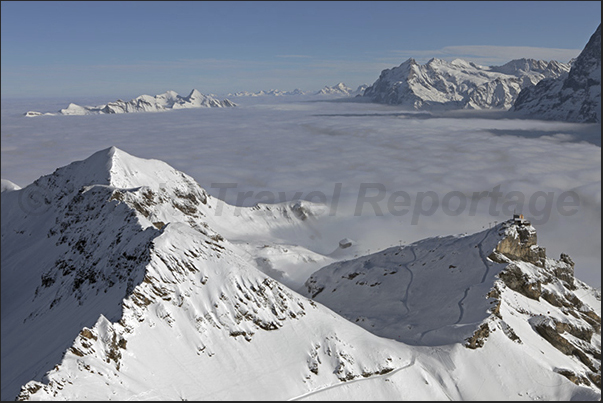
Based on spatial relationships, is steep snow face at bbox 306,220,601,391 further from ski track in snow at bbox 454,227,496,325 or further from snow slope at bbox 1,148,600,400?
snow slope at bbox 1,148,600,400

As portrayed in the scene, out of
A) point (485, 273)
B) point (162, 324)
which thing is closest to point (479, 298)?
point (485, 273)

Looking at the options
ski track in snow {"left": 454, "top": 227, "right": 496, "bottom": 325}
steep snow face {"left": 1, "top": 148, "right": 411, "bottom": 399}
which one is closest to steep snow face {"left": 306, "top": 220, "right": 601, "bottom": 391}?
ski track in snow {"left": 454, "top": 227, "right": 496, "bottom": 325}

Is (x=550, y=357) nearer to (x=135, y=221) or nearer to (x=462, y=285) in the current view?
(x=462, y=285)

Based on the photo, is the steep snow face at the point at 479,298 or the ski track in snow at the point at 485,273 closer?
the steep snow face at the point at 479,298

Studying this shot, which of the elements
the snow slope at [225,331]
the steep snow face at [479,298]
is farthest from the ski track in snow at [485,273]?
the snow slope at [225,331]

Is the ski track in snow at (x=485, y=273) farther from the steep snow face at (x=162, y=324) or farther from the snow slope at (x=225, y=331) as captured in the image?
the steep snow face at (x=162, y=324)

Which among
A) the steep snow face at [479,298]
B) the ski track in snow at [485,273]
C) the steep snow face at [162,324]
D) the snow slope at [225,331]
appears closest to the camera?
the steep snow face at [162,324]
